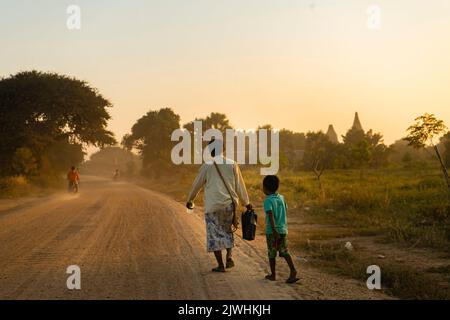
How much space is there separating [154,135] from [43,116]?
28.2 meters

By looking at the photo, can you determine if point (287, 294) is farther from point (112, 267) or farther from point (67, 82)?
→ point (67, 82)

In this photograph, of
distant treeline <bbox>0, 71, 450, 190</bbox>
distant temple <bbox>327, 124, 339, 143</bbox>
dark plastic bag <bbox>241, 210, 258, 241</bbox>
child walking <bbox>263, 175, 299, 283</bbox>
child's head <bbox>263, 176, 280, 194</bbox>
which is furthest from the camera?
distant temple <bbox>327, 124, 339, 143</bbox>

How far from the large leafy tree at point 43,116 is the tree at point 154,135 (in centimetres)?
2308

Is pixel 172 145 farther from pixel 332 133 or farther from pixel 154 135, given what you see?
pixel 332 133

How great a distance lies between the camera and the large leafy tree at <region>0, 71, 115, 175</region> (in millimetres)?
34438

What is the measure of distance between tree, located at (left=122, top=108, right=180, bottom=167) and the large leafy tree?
23076 millimetres

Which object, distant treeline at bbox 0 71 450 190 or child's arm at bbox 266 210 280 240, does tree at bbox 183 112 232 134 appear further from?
child's arm at bbox 266 210 280 240

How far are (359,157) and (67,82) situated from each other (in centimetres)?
2580

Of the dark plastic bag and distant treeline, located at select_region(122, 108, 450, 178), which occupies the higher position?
distant treeline, located at select_region(122, 108, 450, 178)

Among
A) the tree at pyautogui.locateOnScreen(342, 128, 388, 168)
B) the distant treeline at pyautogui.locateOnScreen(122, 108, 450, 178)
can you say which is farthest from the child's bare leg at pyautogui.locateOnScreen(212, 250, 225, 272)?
the distant treeline at pyautogui.locateOnScreen(122, 108, 450, 178)

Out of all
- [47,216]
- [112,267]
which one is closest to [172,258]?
[112,267]

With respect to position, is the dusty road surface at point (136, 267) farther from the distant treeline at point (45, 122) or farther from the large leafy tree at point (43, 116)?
the large leafy tree at point (43, 116)

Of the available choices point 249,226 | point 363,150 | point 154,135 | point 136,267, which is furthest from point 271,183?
point 154,135

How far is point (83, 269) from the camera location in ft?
26.6
